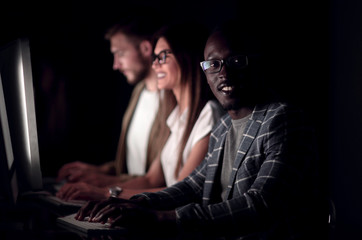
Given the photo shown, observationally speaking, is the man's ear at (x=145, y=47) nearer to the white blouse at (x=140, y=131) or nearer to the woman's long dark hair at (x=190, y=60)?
the white blouse at (x=140, y=131)

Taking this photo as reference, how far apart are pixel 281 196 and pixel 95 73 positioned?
2898mm

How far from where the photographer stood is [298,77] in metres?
1.90

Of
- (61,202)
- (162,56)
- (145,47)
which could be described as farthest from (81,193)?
(145,47)

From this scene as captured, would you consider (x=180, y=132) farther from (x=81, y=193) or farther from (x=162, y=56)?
(x=81, y=193)

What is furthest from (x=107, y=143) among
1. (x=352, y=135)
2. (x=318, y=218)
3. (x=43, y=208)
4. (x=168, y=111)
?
(x=318, y=218)

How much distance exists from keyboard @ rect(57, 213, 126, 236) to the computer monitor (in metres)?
0.17

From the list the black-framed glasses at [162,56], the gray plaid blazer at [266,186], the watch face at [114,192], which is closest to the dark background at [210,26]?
the black-framed glasses at [162,56]

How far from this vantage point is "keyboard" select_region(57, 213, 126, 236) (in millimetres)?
1079

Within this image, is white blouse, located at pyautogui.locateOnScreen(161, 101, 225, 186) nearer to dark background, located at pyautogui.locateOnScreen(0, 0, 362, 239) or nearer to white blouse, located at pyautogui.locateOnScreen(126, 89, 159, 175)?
dark background, located at pyautogui.locateOnScreen(0, 0, 362, 239)

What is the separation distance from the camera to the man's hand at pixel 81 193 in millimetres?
1703

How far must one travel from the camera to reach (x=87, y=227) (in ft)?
3.62

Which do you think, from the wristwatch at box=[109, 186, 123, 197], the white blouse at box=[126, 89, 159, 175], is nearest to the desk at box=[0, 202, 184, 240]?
the wristwatch at box=[109, 186, 123, 197]

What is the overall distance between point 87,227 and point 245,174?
0.51 metres

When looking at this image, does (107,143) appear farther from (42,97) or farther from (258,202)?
(258,202)
